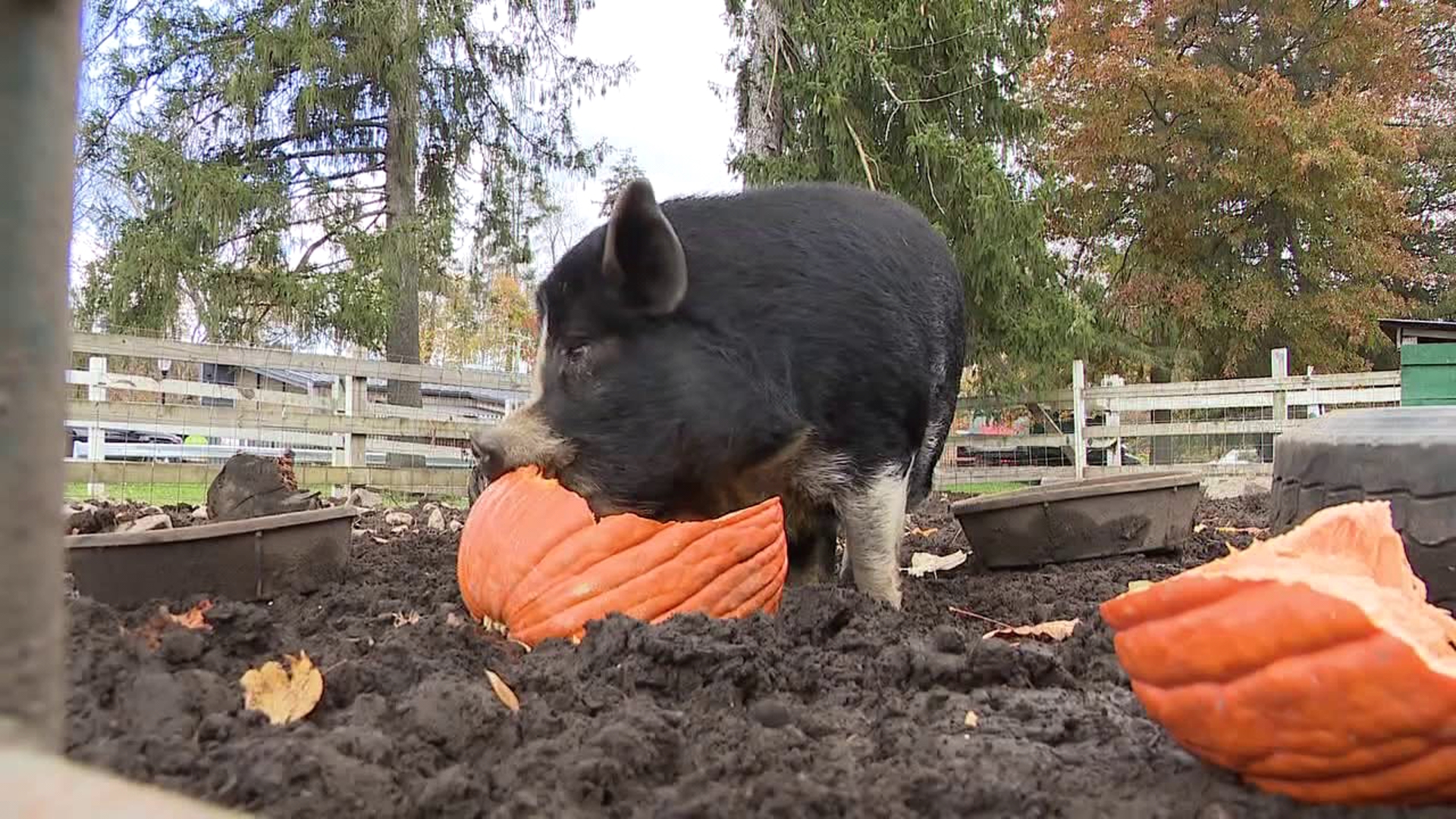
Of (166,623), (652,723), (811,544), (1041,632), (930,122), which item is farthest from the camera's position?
(930,122)

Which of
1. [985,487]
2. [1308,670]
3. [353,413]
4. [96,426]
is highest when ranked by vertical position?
[353,413]

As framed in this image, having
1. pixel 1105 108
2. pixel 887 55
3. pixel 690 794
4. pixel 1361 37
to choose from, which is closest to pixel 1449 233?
pixel 1361 37

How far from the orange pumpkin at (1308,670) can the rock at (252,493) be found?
3.49 meters

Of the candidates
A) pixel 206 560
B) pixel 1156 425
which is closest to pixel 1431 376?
pixel 206 560

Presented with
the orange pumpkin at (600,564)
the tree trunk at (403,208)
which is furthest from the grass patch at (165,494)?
the orange pumpkin at (600,564)

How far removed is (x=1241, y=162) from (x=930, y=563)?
14508 mm

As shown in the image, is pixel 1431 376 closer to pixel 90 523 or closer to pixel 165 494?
pixel 90 523

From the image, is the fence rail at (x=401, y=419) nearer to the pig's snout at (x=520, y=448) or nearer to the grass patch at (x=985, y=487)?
the grass patch at (x=985, y=487)

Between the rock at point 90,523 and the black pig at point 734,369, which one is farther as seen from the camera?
the rock at point 90,523

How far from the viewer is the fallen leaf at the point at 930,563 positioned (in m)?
4.14

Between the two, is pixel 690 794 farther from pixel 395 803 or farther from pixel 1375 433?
pixel 1375 433

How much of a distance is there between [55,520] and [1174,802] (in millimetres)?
1275

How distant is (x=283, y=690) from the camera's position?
1796 millimetres

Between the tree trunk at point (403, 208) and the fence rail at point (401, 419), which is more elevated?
the tree trunk at point (403, 208)
